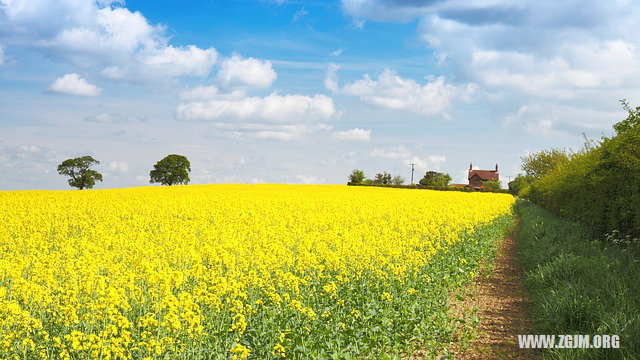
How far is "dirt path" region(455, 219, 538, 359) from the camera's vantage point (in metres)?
8.14

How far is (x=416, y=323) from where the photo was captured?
8469 millimetres

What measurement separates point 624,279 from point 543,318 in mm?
2554

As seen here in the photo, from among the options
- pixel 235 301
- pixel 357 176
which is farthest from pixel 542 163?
pixel 235 301

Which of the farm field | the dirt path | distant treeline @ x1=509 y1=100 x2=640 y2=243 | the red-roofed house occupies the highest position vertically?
the red-roofed house

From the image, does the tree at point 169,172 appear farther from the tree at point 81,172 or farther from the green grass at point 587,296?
the green grass at point 587,296

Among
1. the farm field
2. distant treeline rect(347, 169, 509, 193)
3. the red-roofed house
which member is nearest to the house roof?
the red-roofed house

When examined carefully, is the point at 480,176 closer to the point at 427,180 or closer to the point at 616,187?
the point at 427,180

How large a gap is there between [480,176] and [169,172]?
3156 inches

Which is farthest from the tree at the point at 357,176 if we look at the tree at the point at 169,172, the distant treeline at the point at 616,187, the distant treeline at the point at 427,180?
the distant treeline at the point at 616,187

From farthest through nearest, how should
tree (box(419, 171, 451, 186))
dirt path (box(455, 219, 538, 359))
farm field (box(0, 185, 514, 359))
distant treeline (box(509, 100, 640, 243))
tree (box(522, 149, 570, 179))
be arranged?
1. tree (box(419, 171, 451, 186))
2. tree (box(522, 149, 570, 179))
3. distant treeline (box(509, 100, 640, 243))
4. dirt path (box(455, 219, 538, 359))
5. farm field (box(0, 185, 514, 359))

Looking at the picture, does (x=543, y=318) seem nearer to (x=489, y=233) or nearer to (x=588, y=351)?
(x=588, y=351)

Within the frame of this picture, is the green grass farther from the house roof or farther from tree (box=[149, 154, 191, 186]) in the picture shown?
the house roof

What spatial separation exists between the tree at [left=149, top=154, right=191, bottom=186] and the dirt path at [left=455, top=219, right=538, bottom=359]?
6914cm

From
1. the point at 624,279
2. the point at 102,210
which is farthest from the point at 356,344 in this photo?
the point at 102,210
